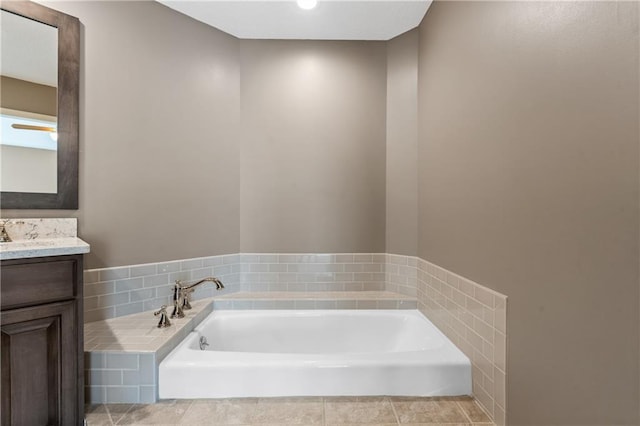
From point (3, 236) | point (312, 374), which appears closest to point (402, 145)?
point (312, 374)

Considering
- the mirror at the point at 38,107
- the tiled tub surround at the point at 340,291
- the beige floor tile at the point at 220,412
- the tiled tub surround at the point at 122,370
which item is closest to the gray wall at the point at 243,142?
the tiled tub surround at the point at 340,291

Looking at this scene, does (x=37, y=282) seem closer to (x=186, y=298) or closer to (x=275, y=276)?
(x=186, y=298)

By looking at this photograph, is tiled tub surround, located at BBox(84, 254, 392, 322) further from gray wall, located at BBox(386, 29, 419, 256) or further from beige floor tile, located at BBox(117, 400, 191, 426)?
beige floor tile, located at BBox(117, 400, 191, 426)

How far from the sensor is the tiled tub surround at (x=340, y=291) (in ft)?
4.74

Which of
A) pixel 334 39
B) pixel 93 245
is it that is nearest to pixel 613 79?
pixel 334 39

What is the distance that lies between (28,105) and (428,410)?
8.73 ft

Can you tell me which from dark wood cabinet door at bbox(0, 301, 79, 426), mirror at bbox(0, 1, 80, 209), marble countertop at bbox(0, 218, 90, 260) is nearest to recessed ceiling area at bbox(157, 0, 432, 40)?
mirror at bbox(0, 1, 80, 209)

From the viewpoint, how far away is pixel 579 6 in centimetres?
95

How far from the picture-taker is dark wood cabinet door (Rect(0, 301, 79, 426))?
44.7 inches

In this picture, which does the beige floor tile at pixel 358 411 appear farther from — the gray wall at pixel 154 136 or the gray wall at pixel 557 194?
the gray wall at pixel 154 136

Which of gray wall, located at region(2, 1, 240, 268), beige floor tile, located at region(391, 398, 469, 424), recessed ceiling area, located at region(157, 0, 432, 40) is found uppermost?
recessed ceiling area, located at region(157, 0, 432, 40)

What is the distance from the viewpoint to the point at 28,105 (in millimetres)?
1695

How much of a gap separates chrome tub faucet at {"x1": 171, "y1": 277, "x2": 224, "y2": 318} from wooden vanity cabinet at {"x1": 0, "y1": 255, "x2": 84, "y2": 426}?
738 mm

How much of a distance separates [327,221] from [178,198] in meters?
1.21
